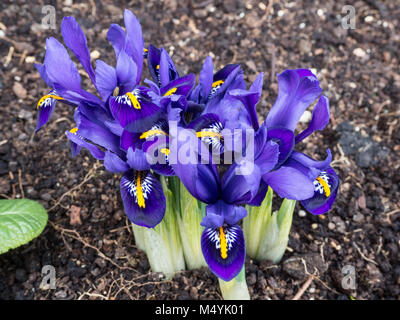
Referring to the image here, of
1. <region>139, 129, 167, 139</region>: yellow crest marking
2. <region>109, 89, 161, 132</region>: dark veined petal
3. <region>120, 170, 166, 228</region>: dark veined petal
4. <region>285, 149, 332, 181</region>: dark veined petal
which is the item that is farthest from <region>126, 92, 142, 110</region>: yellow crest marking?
<region>285, 149, 332, 181</region>: dark veined petal

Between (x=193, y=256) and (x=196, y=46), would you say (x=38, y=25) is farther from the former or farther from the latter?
(x=193, y=256)

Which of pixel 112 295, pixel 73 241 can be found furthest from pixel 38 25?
pixel 112 295

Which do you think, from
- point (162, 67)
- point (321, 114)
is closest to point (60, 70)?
point (162, 67)

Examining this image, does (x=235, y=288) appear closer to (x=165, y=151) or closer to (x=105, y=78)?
(x=165, y=151)

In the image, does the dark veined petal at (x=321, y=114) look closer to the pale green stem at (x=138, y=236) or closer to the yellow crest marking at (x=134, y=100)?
the yellow crest marking at (x=134, y=100)

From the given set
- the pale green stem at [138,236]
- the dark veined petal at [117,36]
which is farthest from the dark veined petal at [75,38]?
the pale green stem at [138,236]

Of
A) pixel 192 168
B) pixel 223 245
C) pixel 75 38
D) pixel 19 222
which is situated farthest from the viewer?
pixel 19 222

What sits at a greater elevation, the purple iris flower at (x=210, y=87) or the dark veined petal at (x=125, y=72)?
the dark veined petal at (x=125, y=72)
